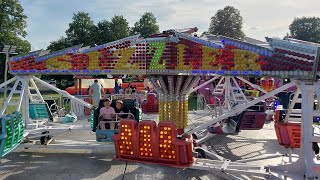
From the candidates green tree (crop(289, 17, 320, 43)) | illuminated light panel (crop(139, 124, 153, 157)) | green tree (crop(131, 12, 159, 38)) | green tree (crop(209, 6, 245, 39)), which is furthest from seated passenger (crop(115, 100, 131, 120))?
green tree (crop(289, 17, 320, 43))

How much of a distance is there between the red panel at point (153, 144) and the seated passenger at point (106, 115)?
1601 millimetres

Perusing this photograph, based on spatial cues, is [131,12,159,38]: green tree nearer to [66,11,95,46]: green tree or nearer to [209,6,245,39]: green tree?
[66,11,95,46]: green tree

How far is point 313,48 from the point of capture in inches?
249

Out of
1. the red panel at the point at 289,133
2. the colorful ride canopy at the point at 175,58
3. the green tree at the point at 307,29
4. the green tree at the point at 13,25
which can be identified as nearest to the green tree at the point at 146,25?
the green tree at the point at 13,25

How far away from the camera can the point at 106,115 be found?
30.9 feet

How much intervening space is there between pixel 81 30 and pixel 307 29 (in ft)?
160

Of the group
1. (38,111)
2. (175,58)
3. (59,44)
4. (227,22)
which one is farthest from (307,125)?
(227,22)

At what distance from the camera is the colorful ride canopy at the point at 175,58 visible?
22.4ft

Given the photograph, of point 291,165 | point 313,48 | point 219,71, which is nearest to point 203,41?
→ point 219,71

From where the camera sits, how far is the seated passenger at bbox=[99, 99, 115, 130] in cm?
909

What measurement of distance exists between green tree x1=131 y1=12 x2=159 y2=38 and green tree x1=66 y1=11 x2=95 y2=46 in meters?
8.49

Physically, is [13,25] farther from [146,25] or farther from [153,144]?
[153,144]

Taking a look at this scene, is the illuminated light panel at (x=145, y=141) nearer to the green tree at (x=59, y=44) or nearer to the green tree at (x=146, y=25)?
the green tree at (x=59, y=44)

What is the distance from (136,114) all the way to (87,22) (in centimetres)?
5621
